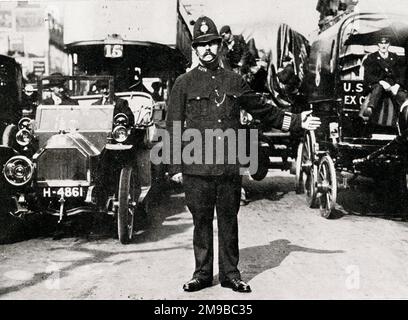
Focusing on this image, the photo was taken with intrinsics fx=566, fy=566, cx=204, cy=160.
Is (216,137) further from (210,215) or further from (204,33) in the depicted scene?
(204,33)

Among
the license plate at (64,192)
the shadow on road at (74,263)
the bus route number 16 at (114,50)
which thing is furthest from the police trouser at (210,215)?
the bus route number 16 at (114,50)

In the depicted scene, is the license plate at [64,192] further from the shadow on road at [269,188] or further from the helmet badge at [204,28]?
the shadow on road at [269,188]

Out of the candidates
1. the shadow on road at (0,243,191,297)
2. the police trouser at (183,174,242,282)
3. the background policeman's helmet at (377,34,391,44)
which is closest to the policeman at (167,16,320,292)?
the police trouser at (183,174,242,282)

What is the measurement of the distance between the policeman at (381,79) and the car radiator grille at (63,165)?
12.4ft

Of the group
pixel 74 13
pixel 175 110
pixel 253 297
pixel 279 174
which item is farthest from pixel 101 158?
pixel 279 174

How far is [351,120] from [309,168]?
1652 mm

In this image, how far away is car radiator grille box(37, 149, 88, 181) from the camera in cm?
661

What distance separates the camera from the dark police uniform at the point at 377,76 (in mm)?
7566

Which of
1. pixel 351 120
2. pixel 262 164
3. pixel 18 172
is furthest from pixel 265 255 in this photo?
pixel 262 164

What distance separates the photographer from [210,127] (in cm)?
454

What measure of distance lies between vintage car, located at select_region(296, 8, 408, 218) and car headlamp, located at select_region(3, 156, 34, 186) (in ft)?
13.3

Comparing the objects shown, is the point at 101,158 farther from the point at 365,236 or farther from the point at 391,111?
the point at 391,111

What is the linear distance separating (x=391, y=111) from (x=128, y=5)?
5846mm
